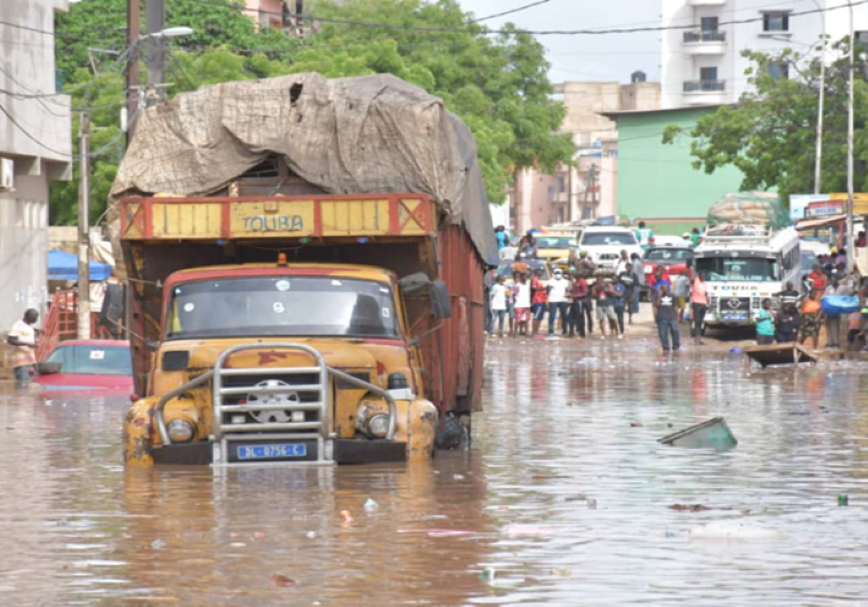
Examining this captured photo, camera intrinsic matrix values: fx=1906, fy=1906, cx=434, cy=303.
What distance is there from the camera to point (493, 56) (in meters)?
86.4

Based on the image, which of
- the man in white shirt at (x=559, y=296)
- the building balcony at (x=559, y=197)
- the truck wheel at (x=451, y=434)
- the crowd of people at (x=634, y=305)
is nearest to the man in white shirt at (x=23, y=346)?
the crowd of people at (x=634, y=305)

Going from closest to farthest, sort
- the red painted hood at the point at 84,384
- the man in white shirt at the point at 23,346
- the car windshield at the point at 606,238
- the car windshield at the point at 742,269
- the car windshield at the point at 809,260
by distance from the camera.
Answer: the red painted hood at the point at 84,384 → the man in white shirt at the point at 23,346 → the car windshield at the point at 742,269 → the car windshield at the point at 809,260 → the car windshield at the point at 606,238

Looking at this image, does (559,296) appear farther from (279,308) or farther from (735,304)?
(279,308)

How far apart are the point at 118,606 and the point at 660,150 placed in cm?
9583

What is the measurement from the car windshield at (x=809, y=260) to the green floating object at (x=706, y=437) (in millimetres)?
44439

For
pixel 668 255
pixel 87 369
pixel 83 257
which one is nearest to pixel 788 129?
pixel 668 255

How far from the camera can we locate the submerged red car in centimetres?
2977

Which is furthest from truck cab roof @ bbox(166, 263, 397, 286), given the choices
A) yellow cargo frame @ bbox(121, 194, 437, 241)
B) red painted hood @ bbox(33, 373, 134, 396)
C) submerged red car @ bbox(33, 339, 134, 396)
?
submerged red car @ bbox(33, 339, 134, 396)

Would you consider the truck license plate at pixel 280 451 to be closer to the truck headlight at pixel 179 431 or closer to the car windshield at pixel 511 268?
the truck headlight at pixel 179 431

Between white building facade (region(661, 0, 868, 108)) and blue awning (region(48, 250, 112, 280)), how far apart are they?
Result: 64.1 metres

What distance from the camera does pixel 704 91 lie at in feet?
366

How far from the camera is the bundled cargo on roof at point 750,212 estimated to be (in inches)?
2579

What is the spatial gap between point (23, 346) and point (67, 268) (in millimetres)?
17138

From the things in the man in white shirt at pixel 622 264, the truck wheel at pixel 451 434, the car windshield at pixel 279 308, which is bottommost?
the truck wheel at pixel 451 434
